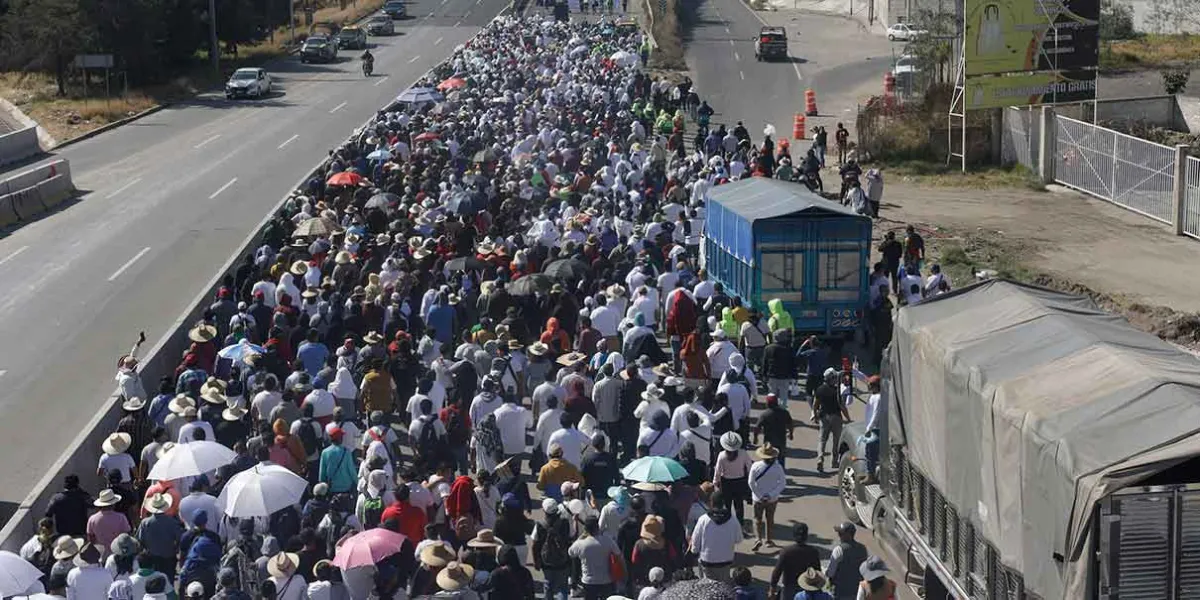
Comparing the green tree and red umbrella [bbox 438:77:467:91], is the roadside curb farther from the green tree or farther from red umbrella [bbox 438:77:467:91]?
red umbrella [bbox 438:77:467:91]

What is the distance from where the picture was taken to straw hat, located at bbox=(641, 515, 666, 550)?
13.8m

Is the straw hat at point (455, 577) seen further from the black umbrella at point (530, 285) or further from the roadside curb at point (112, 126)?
the roadside curb at point (112, 126)

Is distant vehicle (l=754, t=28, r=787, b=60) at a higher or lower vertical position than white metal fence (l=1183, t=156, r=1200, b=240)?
higher

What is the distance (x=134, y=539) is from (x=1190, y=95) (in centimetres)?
4077

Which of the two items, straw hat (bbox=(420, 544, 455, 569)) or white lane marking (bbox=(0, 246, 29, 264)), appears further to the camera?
white lane marking (bbox=(0, 246, 29, 264))

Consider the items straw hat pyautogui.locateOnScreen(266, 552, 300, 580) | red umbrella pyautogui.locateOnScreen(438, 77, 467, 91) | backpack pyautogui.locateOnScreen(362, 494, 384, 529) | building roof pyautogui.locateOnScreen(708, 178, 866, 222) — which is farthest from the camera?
red umbrella pyautogui.locateOnScreen(438, 77, 467, 91)

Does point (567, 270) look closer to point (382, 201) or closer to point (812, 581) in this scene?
point (382, 201)

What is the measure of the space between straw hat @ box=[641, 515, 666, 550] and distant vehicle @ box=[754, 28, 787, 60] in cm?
5394

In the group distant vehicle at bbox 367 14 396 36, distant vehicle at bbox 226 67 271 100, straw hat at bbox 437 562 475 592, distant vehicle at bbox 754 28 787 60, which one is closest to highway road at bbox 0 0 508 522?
distant vehicle at bbox 226 67 271 100

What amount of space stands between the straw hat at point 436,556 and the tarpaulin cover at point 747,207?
11575 mm

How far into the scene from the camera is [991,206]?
37000 millimetres

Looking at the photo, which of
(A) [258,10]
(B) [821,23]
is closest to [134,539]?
(A) [258,10]

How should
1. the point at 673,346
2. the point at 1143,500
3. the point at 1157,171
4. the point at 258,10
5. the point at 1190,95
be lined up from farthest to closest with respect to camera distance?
the point at 258,10, the point at 1190,95, the point at 1157,171, the point at 673,346, the point at 1143,500

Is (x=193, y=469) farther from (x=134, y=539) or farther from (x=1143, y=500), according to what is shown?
(x=1143, y=500)
